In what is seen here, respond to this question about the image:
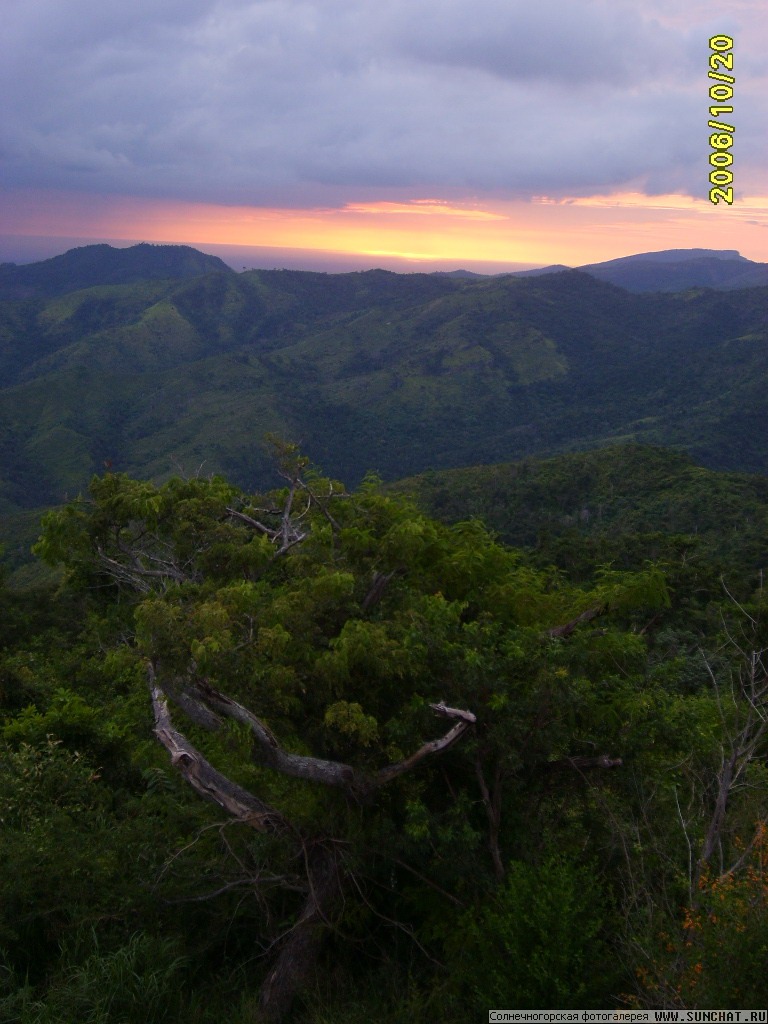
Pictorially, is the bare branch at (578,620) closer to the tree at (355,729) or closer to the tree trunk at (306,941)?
the tree at (355,729)

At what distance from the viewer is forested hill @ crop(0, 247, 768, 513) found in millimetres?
113812

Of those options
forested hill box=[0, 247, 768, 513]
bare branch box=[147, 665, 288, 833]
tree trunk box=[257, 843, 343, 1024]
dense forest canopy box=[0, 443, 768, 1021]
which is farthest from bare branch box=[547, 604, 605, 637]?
forested hill box=[0, 247, 768, 513]

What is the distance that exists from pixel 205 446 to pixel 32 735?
110375 millimetres

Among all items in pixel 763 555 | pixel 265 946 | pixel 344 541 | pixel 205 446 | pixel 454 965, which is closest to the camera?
pixel 454 965

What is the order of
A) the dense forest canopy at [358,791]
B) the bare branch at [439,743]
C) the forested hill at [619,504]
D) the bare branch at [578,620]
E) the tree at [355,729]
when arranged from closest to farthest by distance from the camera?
the dense forest canopy at [358,791] < the bare branch at [439,743] < the tree at [355,729] < the bare branch at [578,620] < the forested hill at [619,504]

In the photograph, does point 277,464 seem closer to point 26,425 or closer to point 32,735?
point 32,735

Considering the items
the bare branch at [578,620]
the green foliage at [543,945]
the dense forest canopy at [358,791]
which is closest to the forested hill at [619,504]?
the bare branch at [578,620]

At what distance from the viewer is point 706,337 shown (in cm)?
18238

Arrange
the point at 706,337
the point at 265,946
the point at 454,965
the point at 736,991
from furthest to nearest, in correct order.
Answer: the point at 706,337 → the point at 265,946 → the point at 454,965 → the point at 736,991

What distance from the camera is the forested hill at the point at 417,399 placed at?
113812 millimetres

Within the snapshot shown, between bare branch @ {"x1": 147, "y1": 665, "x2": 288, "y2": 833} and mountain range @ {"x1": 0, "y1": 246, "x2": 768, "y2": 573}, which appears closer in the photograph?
bare branch @ {"x1": 147, "y1": 665, "x2": 288, "y2": 833}

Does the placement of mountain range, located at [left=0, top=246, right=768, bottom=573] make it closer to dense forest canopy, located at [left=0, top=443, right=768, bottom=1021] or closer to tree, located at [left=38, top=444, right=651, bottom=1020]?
dense forest canopy, located at [left=0, top=443, right=768, bottom=1021]

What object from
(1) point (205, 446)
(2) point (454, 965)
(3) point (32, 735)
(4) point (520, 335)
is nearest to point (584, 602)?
(2) point (454, 965)

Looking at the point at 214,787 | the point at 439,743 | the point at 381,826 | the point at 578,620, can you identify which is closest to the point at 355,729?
the point at 439,743
